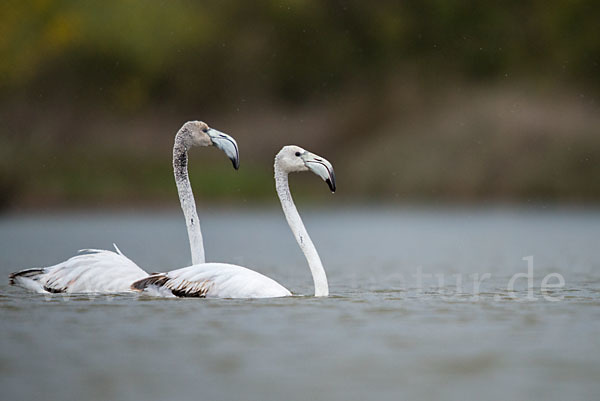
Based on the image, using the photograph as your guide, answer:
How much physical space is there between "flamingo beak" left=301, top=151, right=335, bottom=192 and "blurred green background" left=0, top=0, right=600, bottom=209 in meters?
25.8

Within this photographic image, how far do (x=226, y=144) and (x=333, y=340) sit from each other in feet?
10.4

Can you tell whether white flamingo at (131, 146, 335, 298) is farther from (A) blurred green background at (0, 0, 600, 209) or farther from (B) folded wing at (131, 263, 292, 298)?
(A) blurred green background at (0, 0, 600, 209)

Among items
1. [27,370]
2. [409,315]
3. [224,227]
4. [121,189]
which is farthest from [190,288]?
[121,189]

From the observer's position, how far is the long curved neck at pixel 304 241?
10.6m

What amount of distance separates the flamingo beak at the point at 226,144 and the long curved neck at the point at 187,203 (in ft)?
1.80

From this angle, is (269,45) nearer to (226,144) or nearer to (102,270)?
(226,144)

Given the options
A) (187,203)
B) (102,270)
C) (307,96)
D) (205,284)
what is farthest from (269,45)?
(205,284)

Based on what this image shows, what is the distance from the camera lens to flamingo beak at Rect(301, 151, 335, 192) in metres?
10.1

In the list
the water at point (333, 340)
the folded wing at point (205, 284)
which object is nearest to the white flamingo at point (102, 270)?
the water at point (333, 340)

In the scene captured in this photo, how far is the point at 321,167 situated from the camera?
10375 millimetres

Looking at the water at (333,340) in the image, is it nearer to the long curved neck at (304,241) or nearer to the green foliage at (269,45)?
the long curved neck at (304,241)

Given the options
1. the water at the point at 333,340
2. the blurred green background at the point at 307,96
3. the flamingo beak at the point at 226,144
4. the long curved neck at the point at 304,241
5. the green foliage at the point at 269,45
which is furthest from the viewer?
the green foliage at the point at 269,45

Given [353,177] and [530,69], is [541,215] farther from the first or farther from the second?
[530,69]

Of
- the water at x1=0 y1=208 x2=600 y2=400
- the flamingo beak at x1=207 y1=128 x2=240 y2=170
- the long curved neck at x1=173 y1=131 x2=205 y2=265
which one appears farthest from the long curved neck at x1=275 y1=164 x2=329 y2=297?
the long curved neck at x1=173 y1=131 x2=205 y2=265
